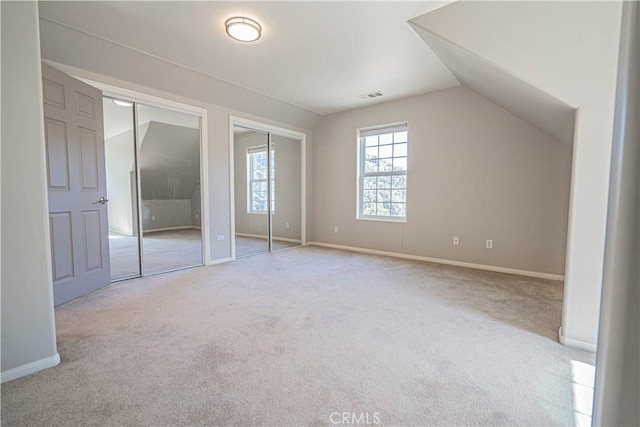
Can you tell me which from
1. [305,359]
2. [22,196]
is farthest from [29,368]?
[305,359]

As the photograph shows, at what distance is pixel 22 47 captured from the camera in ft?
5.03

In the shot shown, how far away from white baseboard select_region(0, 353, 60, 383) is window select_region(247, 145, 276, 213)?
3.99 meters

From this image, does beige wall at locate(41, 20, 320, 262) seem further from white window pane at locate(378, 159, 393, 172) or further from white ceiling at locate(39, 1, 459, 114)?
white window pane at locate(378, 159, 393, 172)

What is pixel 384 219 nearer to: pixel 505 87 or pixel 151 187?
pixel 505 87

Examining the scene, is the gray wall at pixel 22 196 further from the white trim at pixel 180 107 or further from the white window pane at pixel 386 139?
the white window pane at pixel 386 139

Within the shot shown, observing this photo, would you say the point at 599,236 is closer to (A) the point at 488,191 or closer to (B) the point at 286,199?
(A) the point at 488,191

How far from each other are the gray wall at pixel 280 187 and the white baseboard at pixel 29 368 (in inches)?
157

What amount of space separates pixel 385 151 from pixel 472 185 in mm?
1480

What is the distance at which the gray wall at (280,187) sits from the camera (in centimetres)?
566

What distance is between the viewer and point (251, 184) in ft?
18.8

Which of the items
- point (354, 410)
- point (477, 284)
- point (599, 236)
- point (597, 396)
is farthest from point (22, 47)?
point (477, 284)

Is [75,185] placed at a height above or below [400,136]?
below

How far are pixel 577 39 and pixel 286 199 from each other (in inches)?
186

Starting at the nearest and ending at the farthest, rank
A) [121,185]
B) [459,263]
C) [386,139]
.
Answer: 1. [459,263]
2. [121,185]
3. [386,139]
